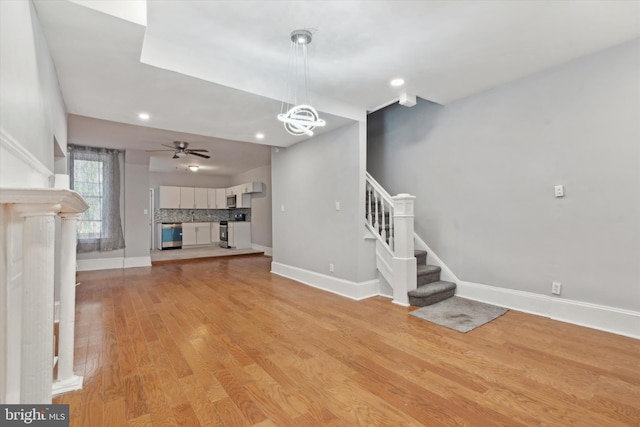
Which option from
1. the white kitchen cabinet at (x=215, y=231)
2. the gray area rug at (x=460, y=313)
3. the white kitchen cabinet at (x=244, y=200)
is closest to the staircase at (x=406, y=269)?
the gray area rug at (x=460, y=313)

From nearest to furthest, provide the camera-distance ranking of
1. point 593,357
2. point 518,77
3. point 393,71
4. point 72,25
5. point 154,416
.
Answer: point 154,416 < point 72,25 < point 593,357 < point 393,71 < point 518,77

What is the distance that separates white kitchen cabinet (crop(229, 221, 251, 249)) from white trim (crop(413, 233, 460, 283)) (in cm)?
615

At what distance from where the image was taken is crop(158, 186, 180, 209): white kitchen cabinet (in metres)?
9.50

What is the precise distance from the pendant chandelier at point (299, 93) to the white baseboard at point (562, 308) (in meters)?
2.89

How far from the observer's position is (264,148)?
6.70 m

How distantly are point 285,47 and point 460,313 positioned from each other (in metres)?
3.28

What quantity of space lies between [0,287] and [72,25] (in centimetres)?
196

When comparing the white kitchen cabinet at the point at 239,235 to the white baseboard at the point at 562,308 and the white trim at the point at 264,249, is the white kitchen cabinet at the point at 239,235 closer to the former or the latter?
the white trim at the point at 264,249

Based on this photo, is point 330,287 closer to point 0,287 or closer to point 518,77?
point 518,77

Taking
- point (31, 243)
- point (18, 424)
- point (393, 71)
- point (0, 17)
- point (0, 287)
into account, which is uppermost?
point (393, 71)

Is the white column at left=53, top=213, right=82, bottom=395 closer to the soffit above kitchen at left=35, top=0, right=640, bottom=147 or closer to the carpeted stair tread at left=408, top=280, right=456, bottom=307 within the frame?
the soffit above kitchen at left=35, top=0, right=640, bottom=147

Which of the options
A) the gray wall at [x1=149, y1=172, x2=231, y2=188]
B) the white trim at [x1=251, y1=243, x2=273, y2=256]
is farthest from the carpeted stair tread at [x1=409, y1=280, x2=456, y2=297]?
the gray wall at [x1=149, y1=172, x2=231, y2=188]

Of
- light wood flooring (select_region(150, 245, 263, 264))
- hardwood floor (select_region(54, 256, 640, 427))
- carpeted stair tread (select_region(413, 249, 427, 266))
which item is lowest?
hardwood floor (select_region(54, 256, 640, 427))

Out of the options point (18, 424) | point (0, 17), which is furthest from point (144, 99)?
point (18, 424)
